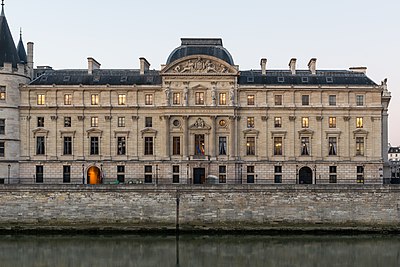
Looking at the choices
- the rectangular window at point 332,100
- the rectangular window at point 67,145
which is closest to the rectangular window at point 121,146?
the rectangular window at point 67,145

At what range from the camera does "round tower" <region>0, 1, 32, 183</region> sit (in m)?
49.5

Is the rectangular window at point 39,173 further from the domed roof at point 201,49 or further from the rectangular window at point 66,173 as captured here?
the domed roof at point 201,49

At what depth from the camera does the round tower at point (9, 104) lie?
49.5 m

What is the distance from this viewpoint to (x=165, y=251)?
33.6 metres

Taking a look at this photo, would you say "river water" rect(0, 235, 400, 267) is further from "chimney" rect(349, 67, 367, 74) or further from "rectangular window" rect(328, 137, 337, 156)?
"chimney" rect(349, 67, 367, 74)

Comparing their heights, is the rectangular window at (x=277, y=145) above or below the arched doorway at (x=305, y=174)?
above

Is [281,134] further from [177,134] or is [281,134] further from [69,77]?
[69,77]

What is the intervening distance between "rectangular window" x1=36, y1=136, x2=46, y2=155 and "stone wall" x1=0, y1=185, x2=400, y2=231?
11429 mm

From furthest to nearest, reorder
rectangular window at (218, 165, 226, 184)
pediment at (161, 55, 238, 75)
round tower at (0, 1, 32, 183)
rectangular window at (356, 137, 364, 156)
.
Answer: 1. rectangular window at (356, 137, 364, 156)
2. pediment at (161, 55, 238, 75)
3. rectangular window at (218, 165, 226, 184)
4. round tower at (0, 1, 32, 183)

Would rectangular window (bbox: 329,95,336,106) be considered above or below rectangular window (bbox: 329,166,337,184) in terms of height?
above

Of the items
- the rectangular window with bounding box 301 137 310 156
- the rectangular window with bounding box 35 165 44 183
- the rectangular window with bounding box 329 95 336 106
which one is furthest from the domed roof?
the rectangular window with bounding box 35 165 44 183

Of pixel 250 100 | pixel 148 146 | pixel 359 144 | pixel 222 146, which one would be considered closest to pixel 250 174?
pixel 222 146

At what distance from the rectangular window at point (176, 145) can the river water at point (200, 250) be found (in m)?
14.5

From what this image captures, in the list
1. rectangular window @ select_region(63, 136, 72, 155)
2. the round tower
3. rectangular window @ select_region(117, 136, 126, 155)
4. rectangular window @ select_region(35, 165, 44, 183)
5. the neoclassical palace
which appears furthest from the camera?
rectangular window @ select_region(117, 136, 126, 155)
